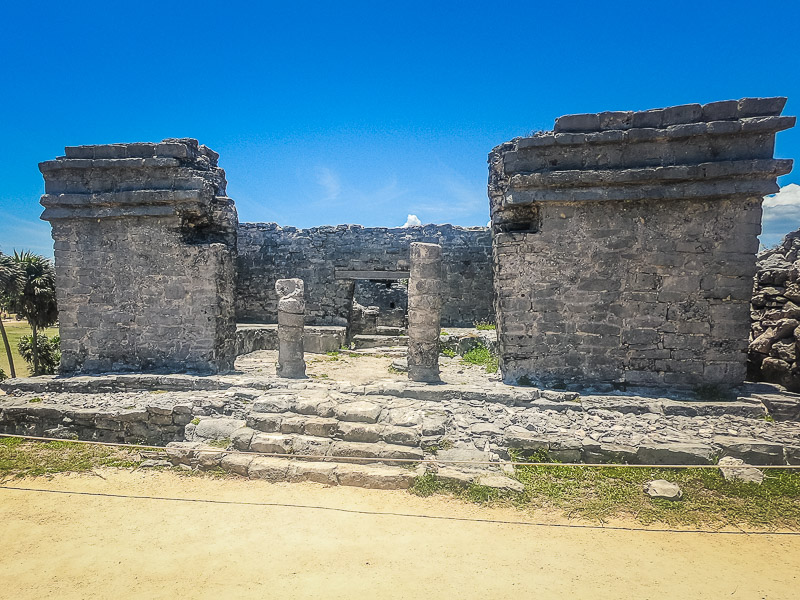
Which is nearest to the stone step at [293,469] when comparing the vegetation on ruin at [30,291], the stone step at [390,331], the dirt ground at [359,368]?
the dirt ground at [359,368]

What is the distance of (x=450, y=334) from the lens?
13.1 metres

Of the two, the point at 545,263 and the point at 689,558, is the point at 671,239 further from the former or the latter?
the point at 689,558

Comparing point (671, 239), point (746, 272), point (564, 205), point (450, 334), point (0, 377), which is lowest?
point (0, 377)

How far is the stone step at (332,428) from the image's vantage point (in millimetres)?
5855

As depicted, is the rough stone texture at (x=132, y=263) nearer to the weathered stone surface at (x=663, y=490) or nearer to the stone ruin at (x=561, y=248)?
the stone ruin at (x=561, y=248)

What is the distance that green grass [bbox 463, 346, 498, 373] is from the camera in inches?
370

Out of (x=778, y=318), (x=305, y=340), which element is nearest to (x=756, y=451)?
(x=778, y=318)

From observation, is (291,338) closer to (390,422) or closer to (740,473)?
(390,422)

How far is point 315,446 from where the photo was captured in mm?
5848

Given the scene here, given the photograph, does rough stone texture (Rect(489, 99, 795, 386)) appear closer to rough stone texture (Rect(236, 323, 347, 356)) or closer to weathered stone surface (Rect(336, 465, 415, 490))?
weathered stone surface (Rect(336, 465, 415, 490))

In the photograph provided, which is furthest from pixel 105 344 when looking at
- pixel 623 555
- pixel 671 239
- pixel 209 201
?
pixel 671 239

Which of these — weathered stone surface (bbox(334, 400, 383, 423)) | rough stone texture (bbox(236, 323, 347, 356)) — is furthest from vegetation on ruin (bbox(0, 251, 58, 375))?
weathered stone surface (bbox(334, 400, 383, 423))

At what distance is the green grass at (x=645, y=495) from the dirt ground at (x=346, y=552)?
0.18 metres

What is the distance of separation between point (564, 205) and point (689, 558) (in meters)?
4.80
